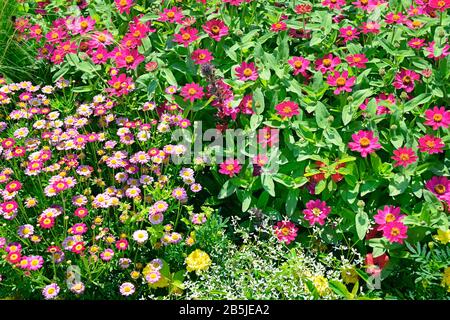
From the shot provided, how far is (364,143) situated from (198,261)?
813 mm

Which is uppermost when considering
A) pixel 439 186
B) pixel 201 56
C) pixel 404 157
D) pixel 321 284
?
pixel 201 56

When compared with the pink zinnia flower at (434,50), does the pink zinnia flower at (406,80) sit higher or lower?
lower

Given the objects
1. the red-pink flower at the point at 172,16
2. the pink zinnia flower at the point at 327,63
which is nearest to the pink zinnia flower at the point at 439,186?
the pink zinnia flower at the point at 327,63

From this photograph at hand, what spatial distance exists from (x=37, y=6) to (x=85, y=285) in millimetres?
2074

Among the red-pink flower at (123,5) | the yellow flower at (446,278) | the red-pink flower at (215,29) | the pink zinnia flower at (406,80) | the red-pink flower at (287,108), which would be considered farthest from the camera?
the red-pink flower at (123,5)

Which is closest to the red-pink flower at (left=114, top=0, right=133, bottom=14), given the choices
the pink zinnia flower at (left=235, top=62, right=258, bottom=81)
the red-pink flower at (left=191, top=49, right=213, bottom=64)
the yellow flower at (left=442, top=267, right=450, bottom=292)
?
the red-pink flower at (left=191, top=49, right=213, bottom=64)

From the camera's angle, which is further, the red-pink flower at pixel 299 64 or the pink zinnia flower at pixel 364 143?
the red-pink flower at pixel 299 64

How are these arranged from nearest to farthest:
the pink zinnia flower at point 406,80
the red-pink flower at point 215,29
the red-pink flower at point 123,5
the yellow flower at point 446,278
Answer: the yellow flower at point 446,278, the pink zinnia flower at point 406,80, the red-pink flower at point 215,29, the red-pink flower at point 123,5

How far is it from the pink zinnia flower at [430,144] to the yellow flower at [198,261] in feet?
3.15

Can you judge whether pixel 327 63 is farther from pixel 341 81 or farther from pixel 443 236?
pixel 443 236

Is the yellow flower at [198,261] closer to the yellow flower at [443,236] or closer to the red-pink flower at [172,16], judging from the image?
the yellow flower at [443,236]

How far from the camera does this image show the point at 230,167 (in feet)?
8.99

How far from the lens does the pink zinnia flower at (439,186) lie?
8.71 feet

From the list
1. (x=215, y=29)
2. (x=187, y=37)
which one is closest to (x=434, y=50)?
(x=215, y=29)
